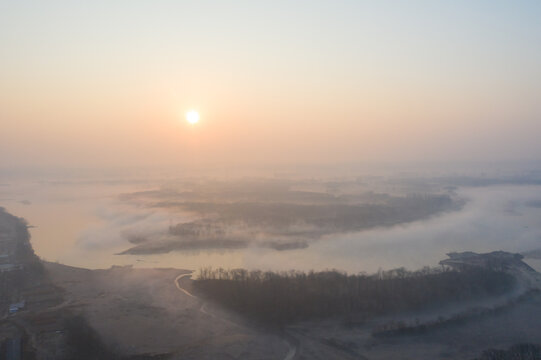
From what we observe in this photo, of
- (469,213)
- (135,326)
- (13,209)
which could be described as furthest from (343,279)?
(13,209)

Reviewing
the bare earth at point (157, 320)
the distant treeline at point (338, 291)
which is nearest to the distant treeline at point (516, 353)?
the distant treeline at point (338, 291)

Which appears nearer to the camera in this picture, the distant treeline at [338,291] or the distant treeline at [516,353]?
the distant treeline at [516,353]

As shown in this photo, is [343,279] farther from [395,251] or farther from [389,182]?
[389,182]

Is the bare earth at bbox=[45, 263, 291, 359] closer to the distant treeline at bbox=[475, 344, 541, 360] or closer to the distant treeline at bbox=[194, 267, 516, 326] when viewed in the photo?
the distant treeline at bbox=[194, 267, 516, 326]

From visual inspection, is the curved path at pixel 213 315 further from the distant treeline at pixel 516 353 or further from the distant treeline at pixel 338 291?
the distant treeline at pixel 516 353

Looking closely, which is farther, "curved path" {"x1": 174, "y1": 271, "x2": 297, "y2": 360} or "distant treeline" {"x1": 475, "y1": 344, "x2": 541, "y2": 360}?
"curved path" {"x1": 174, "y1": 271, "x2": 297, "y2": 360}

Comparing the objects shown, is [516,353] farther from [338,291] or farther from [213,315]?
[213,315]

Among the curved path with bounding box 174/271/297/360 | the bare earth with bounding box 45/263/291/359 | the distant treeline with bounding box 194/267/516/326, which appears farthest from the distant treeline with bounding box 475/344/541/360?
the bare earth with bounding box 45/263/291/359

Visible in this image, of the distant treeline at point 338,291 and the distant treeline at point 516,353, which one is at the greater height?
the distant treeline at point 338,291
